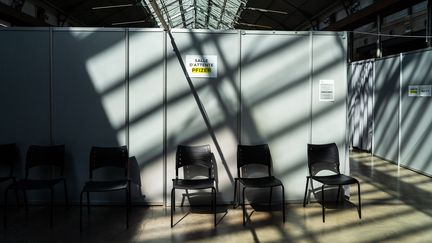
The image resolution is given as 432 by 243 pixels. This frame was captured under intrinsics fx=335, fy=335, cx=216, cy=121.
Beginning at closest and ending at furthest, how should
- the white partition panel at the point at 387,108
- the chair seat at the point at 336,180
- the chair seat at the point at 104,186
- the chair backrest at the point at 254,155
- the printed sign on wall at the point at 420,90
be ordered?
1. the chair seat at the point at 104,186
2. the chair seat at the point at 336,180
3. the chair backrest at the point at 254,155
4. the printed sign on wall at the point at 420,90
5. the white partition panel at the point at 387,108

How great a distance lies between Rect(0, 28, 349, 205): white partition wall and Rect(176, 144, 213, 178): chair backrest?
0.16 m

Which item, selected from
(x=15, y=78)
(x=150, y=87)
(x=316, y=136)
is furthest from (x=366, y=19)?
(x=15, y=78)

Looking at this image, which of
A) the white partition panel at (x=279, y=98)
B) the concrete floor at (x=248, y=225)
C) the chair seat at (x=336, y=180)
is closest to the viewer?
the concrete floor at (x=248, y=225)

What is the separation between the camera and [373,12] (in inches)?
299

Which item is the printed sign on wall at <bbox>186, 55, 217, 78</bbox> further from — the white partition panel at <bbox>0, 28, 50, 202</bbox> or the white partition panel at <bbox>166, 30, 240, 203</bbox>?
the white partition panel at <bbox>0, 28, 50, 202</bbox>

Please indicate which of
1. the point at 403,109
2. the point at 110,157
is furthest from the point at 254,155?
the point at 403,109

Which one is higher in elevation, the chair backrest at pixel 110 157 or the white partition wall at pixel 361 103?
the white partition wall at pixel 361 103

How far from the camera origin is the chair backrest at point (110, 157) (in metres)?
4.26

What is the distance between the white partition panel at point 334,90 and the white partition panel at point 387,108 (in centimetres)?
301

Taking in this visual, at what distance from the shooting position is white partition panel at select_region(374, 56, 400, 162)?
276 inches

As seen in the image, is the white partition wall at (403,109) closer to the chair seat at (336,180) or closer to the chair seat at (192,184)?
the chair seat at (336,180)

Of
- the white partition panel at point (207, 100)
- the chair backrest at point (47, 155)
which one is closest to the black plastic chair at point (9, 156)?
the chair backrest at point (47, 155)

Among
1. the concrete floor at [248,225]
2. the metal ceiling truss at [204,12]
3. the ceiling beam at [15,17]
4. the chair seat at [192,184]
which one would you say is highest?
the metal ceiling truss at [204,12]

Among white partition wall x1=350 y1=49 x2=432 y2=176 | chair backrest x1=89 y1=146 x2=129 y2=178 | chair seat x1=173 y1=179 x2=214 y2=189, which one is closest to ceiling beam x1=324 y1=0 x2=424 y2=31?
white partition wall x1=350 y1=49 x2=432 y2=176
